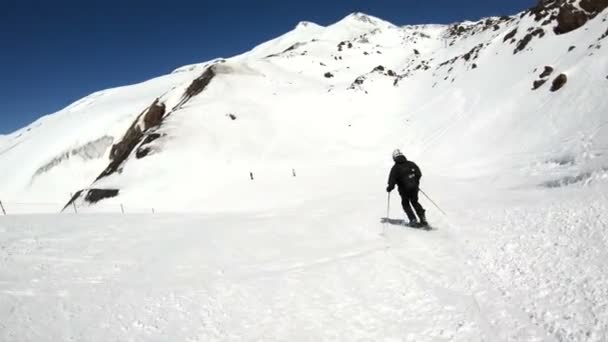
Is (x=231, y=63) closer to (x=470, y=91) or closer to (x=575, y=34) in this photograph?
(x=470, y=91)

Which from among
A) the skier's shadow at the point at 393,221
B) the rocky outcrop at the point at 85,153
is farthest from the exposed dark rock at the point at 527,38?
the rocky outcrop at the point at 85,153

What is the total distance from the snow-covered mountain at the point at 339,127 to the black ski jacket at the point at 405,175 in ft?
16.9

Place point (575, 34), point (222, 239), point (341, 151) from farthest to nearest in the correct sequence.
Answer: point (341, 151) < point (575, 34) < point (222, 239)

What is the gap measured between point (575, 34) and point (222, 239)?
107 ft

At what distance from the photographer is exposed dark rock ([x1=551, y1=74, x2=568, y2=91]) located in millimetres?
21516

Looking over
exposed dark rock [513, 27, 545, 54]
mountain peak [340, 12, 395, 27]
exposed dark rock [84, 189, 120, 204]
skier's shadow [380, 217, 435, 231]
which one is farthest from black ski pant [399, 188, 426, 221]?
mountain peak [340, 12, 395, 27]

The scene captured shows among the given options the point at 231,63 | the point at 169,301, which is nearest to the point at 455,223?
the point at 169,301

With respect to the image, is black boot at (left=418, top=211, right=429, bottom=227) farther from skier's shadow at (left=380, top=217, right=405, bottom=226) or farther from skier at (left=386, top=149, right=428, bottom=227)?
skier's shadow at (left=380, top=217, right=405, bottom=226)

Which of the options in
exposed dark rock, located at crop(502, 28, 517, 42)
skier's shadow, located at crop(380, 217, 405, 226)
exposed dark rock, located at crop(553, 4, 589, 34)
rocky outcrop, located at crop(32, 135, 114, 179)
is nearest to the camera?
skier's shadow, located at crop(380, 217, 405, 226)

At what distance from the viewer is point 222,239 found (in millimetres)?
9031

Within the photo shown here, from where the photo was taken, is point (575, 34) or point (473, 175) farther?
point (575, 34)

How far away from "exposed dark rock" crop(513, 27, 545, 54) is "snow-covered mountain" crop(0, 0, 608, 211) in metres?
0.11

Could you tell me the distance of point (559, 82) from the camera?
71.4ft

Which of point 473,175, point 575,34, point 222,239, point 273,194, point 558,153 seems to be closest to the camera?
point 222,239
